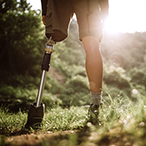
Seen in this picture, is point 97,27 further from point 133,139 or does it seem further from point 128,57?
point 128,57

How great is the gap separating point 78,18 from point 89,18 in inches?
5.0

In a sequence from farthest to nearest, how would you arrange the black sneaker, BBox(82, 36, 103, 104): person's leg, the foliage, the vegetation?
the foliage, BBox(82, 36, 103, 104): person's leg, the black sneaker, the vegetation

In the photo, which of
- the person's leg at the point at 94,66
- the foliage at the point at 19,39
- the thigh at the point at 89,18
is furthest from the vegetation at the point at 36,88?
the thigh at the point at 89,18

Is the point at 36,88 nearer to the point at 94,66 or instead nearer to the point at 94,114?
the point at 94,66

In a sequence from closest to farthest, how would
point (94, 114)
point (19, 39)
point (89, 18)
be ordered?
point (94, 114), point (89, 18), point (19, 39)

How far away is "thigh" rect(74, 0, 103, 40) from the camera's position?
1.46 metres

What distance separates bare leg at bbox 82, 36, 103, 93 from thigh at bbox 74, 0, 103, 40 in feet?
0.19

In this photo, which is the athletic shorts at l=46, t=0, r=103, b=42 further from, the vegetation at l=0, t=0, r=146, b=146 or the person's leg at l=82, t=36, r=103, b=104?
the vegetation at l=0, t=0, r=146, b=146

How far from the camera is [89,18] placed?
57.3 inches

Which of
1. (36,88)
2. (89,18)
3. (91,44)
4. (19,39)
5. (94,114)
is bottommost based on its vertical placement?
(36,88)

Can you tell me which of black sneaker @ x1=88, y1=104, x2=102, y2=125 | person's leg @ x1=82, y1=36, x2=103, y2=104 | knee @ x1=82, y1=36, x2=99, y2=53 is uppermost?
knee @ x1=82, y1=36, x2=99, y2=53

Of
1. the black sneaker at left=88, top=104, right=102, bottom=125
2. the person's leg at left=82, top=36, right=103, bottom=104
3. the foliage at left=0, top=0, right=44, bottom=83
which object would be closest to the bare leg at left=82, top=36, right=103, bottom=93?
the person's leg at left=82, top=36, right=103, bottom=104

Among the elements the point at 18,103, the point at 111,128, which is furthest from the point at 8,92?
the point at 111,128

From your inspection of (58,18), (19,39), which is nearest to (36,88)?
(19,39)
